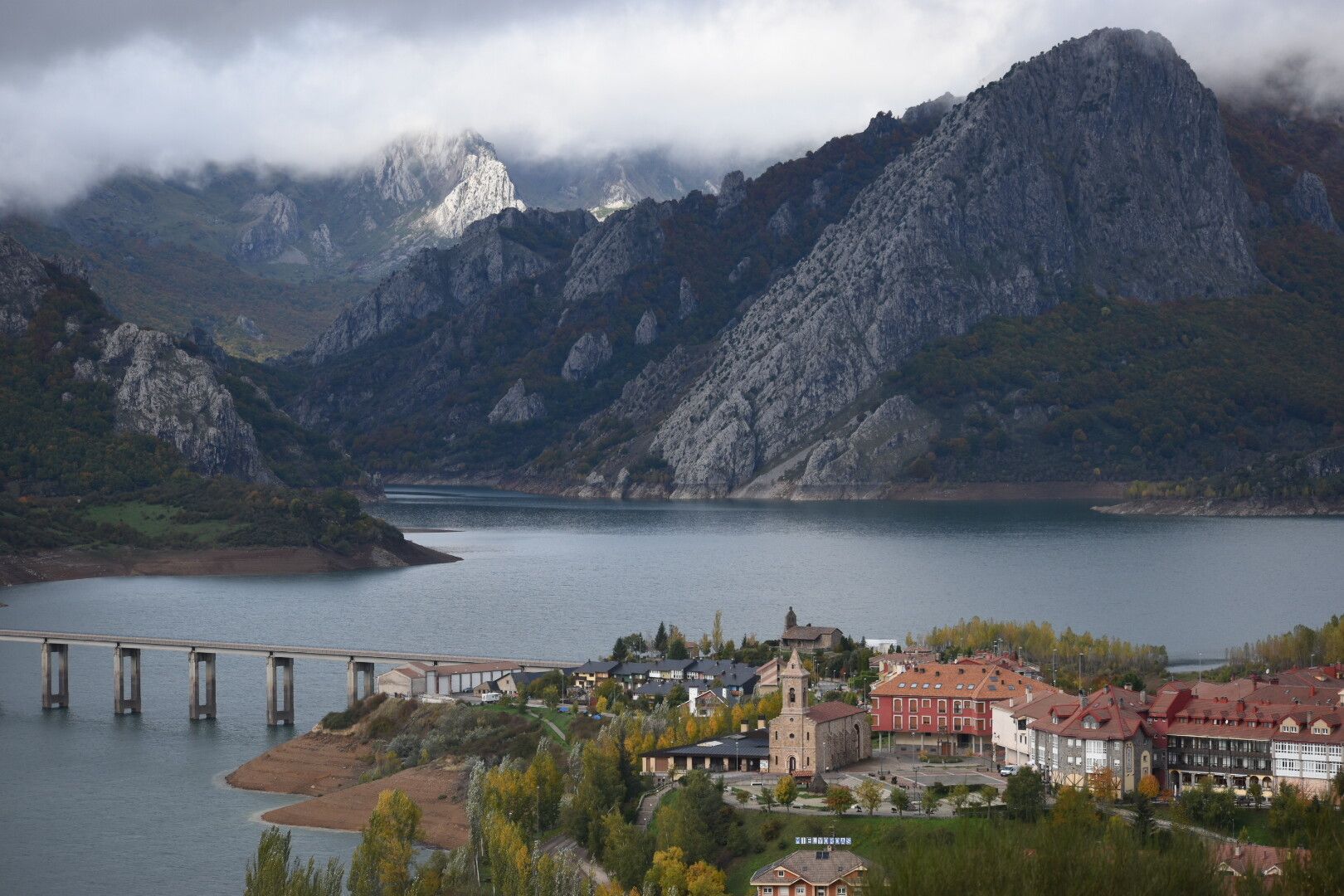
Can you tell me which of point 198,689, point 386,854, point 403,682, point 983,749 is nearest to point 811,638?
point 403,682

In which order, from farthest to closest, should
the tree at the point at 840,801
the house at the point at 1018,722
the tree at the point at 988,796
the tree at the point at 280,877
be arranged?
the house at the point at 1018,722 < the tree at the point at 840,801 < the tree at the point at 988,796 < the tree at the point at 280,877

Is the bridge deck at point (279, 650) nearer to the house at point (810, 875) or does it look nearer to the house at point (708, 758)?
the house at point (708, 758)

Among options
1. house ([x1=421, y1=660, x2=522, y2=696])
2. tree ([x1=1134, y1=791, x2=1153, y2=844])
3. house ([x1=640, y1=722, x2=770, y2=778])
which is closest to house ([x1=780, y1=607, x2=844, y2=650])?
house ([x1=421, y1=660, x2=522, y2=696])

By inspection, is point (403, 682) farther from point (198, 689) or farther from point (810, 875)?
point (810, 875)

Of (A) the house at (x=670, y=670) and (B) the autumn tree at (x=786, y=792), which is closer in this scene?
(B) the autumn tree at (x=786, y=792)

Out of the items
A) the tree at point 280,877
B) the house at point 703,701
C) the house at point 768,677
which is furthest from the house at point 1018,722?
the tree at point 280,877

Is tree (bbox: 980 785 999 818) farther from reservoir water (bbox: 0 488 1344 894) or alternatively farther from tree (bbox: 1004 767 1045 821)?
reservoir water (bbox: 0 488 1344 894)

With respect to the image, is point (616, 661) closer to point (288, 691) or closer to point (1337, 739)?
point (288, 691)
